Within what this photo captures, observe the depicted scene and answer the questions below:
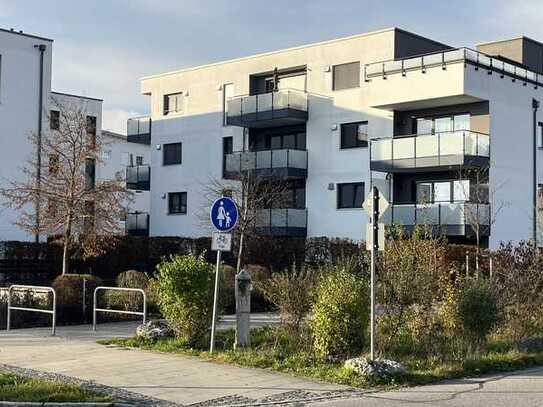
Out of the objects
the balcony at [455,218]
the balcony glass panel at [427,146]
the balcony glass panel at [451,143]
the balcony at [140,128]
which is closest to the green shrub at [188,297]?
the balcony at [455,218]

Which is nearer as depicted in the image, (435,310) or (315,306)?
(315,306)

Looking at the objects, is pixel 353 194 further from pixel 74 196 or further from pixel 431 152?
pixel 74 196

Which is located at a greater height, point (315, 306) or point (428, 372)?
point (315, 306)

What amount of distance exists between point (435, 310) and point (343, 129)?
21.6 metres

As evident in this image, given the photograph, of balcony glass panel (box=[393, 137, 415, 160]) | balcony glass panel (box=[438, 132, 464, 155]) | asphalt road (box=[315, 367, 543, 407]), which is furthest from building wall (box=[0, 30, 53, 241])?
asphalt road (box=[315, 367, 543, 407])

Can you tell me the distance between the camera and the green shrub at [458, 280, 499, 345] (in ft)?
44.5

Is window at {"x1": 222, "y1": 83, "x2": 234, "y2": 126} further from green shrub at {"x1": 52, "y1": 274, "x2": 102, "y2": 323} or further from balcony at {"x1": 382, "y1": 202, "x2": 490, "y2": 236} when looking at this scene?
green shrub at {"x1": 52, "y1": 274, "x2": 102, "y2": 323}

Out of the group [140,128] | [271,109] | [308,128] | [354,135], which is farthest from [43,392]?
[140,128]

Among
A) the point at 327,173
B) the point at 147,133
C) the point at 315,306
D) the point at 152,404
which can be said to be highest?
the point at 147,133

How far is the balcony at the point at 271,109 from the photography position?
35.5m

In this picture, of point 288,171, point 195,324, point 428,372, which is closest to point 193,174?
point 288,171

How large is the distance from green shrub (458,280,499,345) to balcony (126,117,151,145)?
32.3m

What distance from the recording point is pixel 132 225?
43062 millimetres

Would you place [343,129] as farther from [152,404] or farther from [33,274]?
[152,404]
